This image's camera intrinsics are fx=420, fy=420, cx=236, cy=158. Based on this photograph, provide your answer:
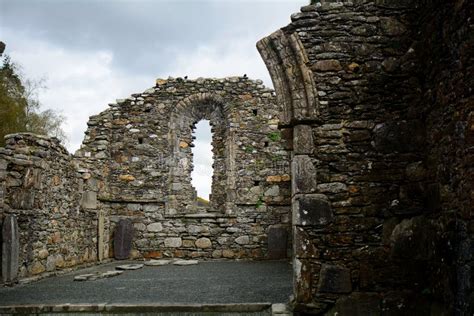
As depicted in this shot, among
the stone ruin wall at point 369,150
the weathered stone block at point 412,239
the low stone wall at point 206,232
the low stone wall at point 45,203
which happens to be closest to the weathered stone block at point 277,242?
the low stone wall at point 206,232

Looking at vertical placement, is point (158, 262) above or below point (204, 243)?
below

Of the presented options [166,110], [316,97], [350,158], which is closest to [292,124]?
[316,97]

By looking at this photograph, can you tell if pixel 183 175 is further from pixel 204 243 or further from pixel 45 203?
pixel 45 203

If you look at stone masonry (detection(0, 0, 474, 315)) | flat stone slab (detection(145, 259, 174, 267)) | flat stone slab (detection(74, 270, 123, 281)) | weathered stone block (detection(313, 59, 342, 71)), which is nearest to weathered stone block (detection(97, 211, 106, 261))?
flat stone slab (detection(145, 259, 174, 267))

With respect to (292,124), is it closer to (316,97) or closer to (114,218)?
(316,97)

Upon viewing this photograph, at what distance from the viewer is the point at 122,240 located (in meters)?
11.2

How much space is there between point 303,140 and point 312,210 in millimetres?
752

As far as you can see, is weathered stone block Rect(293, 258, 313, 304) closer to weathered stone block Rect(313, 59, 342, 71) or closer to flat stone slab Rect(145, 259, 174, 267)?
weathered stone block Rect(313, 59, 342, 71)

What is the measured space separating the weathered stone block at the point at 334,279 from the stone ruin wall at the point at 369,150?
0.01m

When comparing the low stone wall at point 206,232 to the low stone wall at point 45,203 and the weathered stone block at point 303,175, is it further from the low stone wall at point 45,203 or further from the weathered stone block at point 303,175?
the weathered stone block at point 303,175

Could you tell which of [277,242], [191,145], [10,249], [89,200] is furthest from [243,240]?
[10,249]

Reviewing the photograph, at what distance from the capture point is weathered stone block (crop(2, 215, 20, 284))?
666 cm

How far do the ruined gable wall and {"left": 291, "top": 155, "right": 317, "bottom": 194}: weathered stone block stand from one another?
6585 mm

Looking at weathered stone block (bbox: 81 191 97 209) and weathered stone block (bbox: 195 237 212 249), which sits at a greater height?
weathered stone block (bbox: 81 191 97 209)
